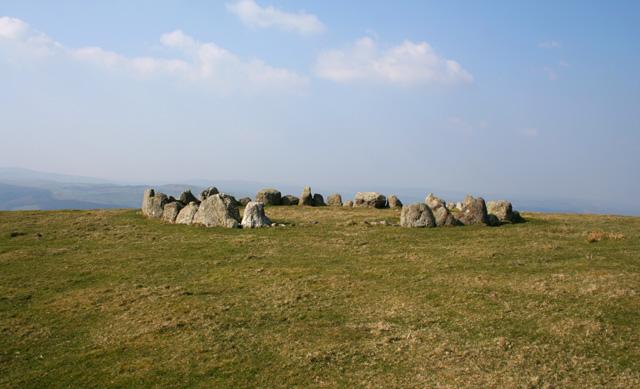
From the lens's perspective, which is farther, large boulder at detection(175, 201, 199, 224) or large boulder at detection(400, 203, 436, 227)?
large boulder at detection(175, 201, 199, 224)

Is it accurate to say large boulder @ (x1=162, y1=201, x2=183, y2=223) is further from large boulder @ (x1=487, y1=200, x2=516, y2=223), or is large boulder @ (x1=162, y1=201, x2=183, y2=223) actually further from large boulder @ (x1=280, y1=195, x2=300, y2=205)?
large boulder @ (x1=487, y1=200, x2=516, y2=223)

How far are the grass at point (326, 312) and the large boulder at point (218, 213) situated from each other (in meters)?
6.75

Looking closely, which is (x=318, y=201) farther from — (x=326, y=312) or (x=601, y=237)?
(x=326, y=312)

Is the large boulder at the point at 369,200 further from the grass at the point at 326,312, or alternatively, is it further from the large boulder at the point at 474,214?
the grass at the point at 326,312

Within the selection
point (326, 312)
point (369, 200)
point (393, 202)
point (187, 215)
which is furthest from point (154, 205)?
point (326, 312)

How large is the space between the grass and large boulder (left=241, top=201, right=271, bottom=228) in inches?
258

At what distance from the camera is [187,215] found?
143ft

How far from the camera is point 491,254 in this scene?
28062 millimetres

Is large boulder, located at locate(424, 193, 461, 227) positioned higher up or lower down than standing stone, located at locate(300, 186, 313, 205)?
lower down

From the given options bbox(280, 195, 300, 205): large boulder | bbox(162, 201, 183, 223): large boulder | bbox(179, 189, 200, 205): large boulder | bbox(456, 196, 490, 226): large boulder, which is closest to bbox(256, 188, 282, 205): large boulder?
bbox(280, 195, 300, 205): large boulder

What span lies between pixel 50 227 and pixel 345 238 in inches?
1041

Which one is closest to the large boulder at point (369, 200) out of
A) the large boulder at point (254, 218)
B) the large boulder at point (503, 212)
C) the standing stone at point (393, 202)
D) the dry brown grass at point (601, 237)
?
the standing stone at point (393, 202)

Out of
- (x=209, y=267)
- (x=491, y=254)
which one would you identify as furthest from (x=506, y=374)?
(x=209, y=267)

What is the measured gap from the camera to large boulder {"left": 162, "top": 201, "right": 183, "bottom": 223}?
44.8m
